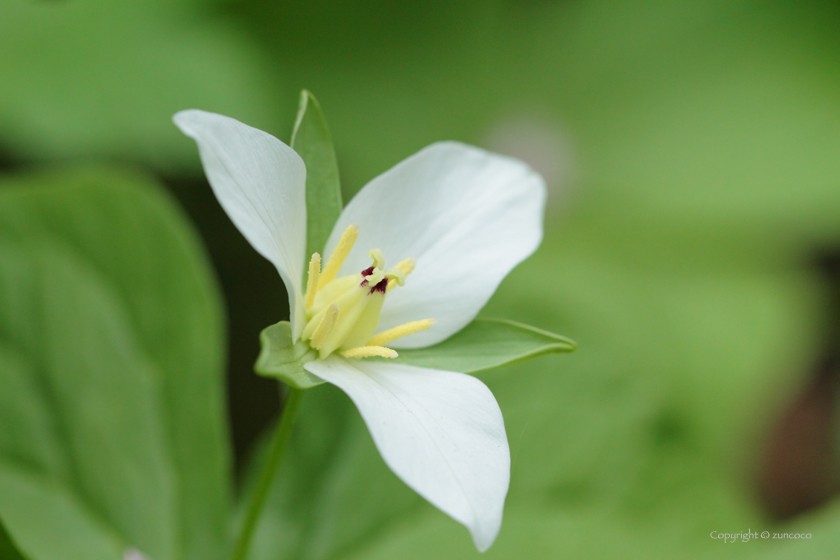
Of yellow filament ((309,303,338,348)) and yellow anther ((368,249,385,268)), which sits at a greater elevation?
yellow anther ((368,249,385,268))

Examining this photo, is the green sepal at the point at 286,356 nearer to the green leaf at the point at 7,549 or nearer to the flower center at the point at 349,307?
the flower center at the point at 349,307

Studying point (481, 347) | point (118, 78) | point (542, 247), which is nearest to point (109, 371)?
point (481, 347)

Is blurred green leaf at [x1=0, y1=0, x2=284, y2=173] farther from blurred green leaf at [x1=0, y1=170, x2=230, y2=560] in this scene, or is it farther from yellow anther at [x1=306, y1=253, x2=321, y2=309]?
yellow anther at [x1=306, y1=253, x2=321, y2=309]

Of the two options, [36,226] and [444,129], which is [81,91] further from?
[444,129]

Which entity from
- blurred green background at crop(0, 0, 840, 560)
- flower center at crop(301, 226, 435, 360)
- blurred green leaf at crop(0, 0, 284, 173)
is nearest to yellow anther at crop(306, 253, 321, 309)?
flower center at crop(301, 226, 435, 360)

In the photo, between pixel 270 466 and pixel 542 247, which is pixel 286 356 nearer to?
pixel 270 466

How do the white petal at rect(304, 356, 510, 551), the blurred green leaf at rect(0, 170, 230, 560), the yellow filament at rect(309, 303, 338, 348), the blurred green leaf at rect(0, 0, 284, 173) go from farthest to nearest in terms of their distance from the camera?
the blurred green leaf at rect(0, 0, 284, 173) < the blurred green leaf at rect(0, 170, 230, 560) < the yellow filament at rect(309, 303, 338, 348) < the white petal at rect(304, 356, 510, 551)
